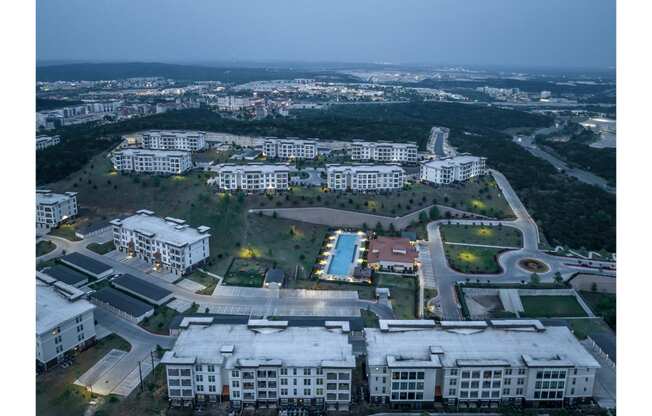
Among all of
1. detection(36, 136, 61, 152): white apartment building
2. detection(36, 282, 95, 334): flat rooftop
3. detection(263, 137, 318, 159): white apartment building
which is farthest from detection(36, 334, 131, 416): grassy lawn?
detection(36, 136, 61, 152): white apartment building

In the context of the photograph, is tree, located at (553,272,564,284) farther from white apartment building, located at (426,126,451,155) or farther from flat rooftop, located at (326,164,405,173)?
white apartment building, located at (426,126,451,155)

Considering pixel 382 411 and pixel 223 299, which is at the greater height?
pixel 223 299

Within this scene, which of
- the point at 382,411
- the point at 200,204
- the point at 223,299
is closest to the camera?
the point at 382,411

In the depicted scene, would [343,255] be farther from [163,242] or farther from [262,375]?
[262,375]

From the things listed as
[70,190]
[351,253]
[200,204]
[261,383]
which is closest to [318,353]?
[261,383]

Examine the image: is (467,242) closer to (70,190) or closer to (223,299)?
(223,299)

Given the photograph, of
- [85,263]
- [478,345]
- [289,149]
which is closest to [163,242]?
[85,263]
